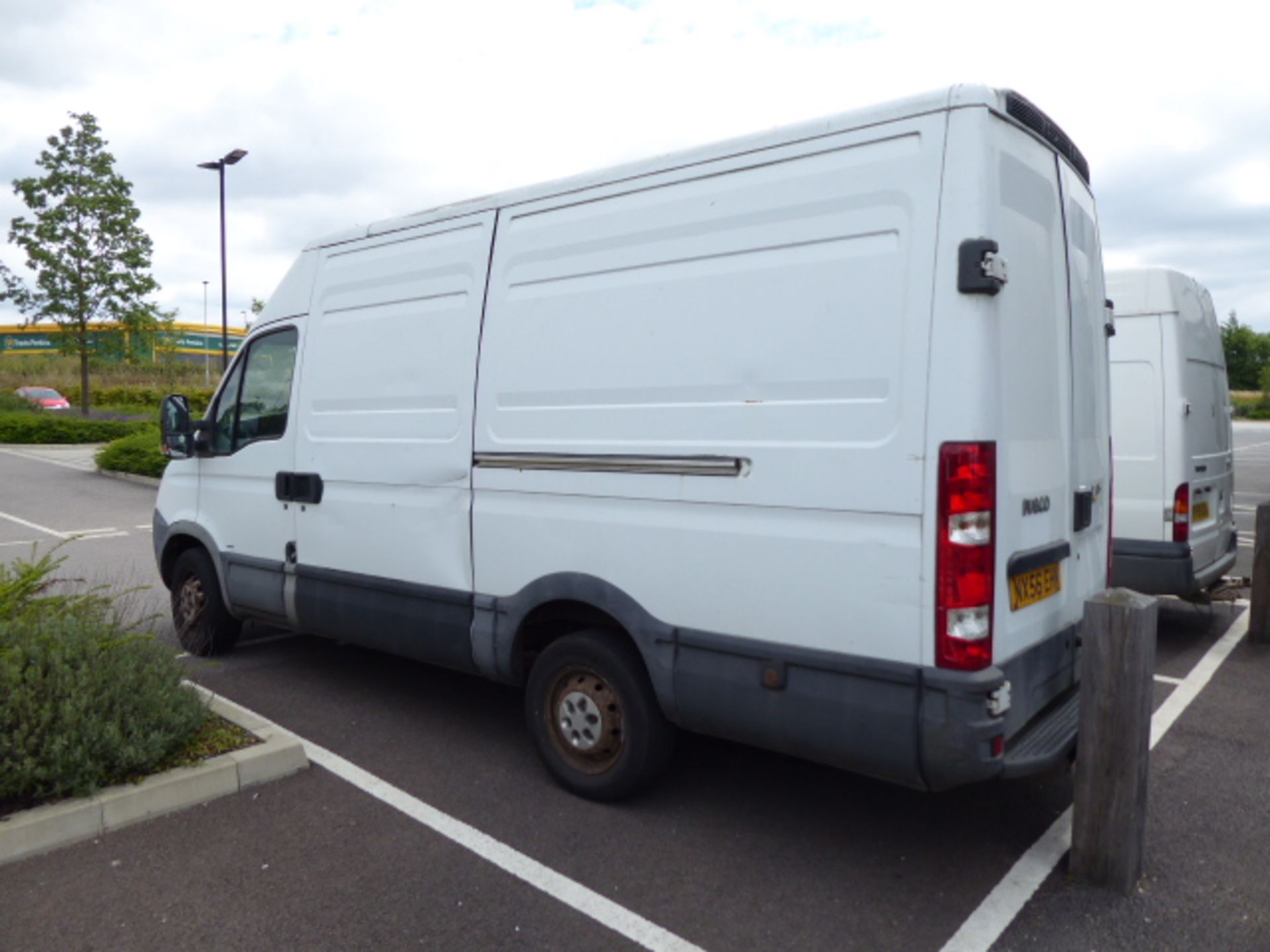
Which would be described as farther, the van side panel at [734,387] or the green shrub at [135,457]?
the green shrub at [135,457]

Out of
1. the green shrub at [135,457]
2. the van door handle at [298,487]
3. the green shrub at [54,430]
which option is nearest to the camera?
the van door handle at [298,487]

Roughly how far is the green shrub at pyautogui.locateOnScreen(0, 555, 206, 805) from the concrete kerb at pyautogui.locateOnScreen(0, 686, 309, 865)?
102 millimetres

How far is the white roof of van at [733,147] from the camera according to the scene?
10.1 ft

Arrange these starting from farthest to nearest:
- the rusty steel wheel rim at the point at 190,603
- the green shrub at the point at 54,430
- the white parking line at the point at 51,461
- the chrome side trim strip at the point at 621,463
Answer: the green shrub at the point at 54,430, the white parking line at the point at 51,461, the rusty steel wheel rim at the point at 190,603, the chrome side trim strip at the point at 621,463

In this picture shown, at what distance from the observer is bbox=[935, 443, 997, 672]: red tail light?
296 centimetres

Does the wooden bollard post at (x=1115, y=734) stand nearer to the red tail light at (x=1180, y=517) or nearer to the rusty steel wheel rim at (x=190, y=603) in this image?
the red tail light at (x=1180, y=517)

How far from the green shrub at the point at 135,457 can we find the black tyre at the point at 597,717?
1668 centimetres

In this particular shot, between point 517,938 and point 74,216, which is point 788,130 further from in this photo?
point 74,216

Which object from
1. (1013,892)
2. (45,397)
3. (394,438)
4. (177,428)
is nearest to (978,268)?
(1013,892)

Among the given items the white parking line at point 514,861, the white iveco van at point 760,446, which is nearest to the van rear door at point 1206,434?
the white iveco van at point 760,446

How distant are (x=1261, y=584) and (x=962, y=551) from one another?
4920mm

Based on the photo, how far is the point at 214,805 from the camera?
396cm

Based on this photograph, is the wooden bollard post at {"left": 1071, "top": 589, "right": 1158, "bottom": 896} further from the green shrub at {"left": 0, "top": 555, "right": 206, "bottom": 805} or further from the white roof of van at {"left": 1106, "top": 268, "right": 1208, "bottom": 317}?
the white roof of van at {"left": 1106, "top": 268, "right": 1208, "bottom": 317}

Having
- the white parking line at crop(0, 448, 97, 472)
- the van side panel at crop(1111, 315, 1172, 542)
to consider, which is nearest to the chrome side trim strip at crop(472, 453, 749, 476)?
the van side panel at crop(1111, 315, 1172, 542)
